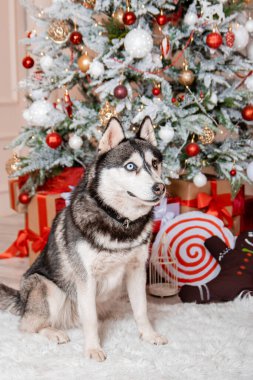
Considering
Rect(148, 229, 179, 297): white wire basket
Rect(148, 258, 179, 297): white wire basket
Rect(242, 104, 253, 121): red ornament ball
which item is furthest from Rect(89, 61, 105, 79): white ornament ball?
Rect(148, 258, 179, 297): white wire basket

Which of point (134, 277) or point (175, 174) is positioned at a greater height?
point (175, 174)

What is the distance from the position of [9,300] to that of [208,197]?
1.28 metres

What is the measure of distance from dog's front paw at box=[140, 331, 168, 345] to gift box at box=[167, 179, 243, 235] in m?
1.02

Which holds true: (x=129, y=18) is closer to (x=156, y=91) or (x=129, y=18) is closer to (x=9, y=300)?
(x=156, y=91)

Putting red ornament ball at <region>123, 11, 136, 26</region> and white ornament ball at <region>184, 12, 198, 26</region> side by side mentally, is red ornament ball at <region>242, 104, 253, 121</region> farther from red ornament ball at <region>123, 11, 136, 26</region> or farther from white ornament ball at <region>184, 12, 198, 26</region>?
red ornament ball at <region>123, 11, 136, 26</region>

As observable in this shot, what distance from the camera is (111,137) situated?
190 cm

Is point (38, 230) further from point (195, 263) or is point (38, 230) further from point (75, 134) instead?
point (195, 263)

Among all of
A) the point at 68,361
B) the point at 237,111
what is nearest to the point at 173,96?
the point at 237,111

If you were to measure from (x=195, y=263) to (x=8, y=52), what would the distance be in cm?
278

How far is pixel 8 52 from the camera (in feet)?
14.8

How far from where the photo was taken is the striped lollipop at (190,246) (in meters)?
2.72

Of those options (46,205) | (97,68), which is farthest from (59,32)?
(46,205)

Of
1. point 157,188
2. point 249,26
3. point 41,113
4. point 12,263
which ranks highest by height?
point 249,26

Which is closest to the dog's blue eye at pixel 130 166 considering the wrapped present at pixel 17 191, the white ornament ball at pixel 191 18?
the white ornament ball at pixel 191 18
